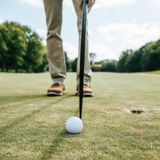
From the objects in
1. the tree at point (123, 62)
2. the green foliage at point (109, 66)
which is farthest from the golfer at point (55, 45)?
the green foliage at point (109, 66)

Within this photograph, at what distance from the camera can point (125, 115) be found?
2877 mm

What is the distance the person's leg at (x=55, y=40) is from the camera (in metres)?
4.73

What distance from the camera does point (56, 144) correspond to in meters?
1.87

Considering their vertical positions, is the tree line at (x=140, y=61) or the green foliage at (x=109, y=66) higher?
the tree line at (x=140, y=61)

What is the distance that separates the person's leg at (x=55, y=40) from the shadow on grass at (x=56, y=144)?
259 cm

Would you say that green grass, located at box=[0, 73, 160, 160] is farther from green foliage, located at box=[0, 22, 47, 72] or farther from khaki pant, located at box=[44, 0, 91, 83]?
green foliage, located at box=[0, 22, 47, 72]

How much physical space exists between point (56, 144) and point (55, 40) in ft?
9.97

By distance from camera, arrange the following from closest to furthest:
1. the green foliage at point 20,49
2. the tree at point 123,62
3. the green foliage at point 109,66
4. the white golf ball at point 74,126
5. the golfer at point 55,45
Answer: the white golf ball at point 74,126, the golfer at point 55,45, the green foliage at point 20,49, the tree at point 123,62, the green foliage at point 109,66

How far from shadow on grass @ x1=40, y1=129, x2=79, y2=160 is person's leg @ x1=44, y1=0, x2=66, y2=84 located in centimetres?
259

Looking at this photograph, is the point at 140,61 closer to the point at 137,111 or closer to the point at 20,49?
the point at 20,49

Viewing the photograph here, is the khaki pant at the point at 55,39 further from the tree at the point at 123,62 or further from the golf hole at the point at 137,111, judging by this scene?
the tree at the point at 123,62

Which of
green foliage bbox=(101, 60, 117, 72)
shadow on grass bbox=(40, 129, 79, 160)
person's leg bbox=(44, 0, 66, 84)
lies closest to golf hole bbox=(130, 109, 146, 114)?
shadow on grass bbox=(40, 129, 79, 160)

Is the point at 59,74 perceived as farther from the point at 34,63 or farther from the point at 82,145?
the point at 34,63

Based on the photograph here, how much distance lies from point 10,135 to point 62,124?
49cm
